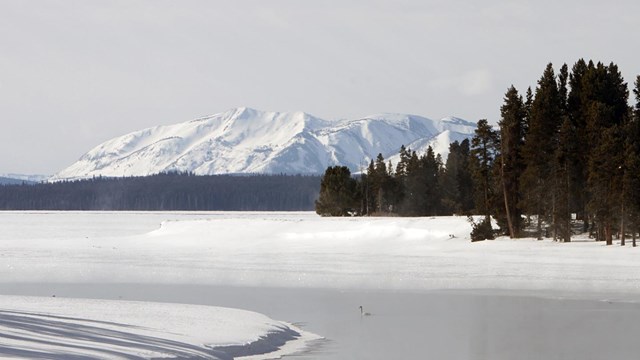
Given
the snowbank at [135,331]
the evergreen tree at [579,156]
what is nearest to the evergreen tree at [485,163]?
the evergreen tree at [579,156]

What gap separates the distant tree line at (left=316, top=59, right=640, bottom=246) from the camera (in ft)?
176

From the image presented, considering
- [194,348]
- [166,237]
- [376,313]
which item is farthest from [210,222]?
[194,348]

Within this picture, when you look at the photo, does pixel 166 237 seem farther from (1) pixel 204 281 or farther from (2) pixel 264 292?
(2) pixel 264 292

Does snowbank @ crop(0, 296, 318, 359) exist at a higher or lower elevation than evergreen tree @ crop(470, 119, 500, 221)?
lower

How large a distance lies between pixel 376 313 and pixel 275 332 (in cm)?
592

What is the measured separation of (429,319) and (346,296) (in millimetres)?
7234

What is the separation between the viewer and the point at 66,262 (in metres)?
53.3

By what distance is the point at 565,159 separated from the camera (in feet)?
200

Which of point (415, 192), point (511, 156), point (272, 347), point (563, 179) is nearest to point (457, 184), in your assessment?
point (415, 192)

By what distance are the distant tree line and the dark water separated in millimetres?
21367

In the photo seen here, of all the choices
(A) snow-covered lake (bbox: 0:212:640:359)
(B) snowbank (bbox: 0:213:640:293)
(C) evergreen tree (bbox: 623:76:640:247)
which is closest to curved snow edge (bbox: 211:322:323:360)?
(A) snow-covered lake (bbox: 0:212:640:359)

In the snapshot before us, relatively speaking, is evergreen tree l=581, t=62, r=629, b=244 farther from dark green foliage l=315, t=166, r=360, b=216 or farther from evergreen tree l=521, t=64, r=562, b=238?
dark green foliage l=315, t=166, r=360, b=216

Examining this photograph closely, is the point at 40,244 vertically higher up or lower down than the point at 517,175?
lower down

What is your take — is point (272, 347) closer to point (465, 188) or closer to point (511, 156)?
point (511, 156)
